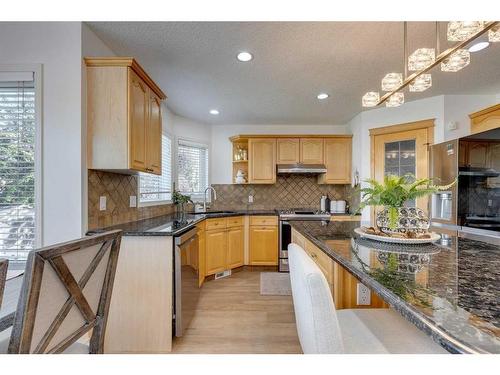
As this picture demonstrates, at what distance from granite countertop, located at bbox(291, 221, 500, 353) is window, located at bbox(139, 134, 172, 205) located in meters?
2.30

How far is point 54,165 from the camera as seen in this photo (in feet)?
5.98

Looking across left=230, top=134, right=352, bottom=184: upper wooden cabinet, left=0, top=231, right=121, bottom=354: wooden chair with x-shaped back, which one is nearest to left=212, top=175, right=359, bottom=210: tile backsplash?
left=230, top=134, right=352, bottom=184: upper wooden cabinet

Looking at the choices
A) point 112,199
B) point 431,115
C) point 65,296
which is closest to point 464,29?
point 65,296

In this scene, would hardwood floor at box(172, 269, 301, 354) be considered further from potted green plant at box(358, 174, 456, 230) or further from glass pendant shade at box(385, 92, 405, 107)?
glass pendant shade at box(385, 92, 405, 107)

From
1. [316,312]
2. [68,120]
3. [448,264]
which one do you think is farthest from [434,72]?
[68,120]

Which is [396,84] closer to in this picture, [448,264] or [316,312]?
[448,264]

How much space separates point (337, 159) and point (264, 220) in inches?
66.4

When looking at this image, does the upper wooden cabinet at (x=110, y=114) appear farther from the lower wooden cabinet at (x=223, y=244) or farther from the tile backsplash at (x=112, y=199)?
the lower wooden cabinet at (x=223, y=244)

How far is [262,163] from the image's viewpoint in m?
4.21

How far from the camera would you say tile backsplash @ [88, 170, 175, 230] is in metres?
1.94

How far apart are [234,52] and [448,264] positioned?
7.14 ft

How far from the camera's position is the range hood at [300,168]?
13.6ft

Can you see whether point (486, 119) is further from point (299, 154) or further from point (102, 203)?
point (102, 203)
